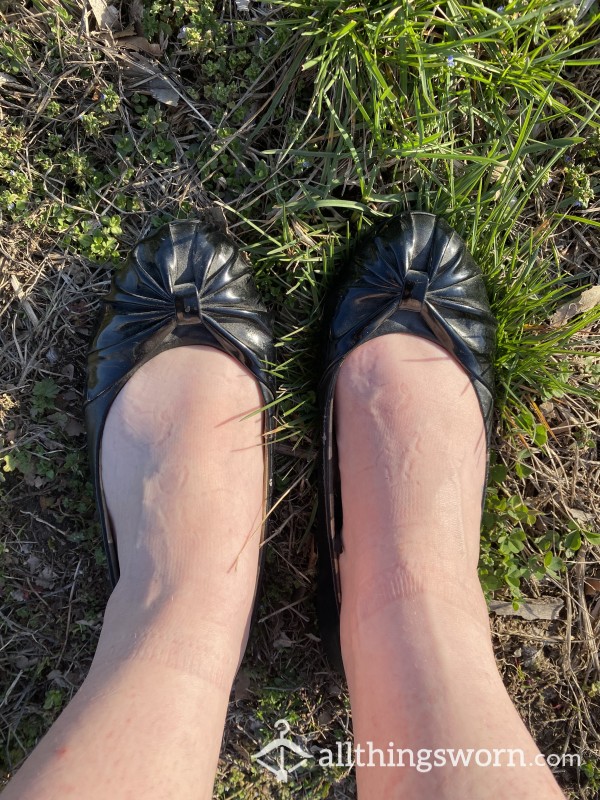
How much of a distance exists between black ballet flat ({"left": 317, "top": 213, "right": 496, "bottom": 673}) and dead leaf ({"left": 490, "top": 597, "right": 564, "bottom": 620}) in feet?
1.92

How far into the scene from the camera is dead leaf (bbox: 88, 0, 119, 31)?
72.8 inches

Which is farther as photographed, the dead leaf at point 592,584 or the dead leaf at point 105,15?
the dead leaf at point 592,584

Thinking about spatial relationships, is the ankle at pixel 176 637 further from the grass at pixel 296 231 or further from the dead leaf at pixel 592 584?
the dead leaf at pixel 592 584

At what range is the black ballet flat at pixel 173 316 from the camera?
1851 mm

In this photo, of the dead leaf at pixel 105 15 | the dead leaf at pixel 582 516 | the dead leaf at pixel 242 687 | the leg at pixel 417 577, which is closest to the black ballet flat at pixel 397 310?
the leg at pixel 417 577

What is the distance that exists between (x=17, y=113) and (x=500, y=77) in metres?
1.45

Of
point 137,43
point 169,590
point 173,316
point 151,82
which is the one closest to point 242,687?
point 169,590

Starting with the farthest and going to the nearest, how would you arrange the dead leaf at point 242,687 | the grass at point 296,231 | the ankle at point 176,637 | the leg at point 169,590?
the dead leaf at point 242,687 < the grass at point 296,231 < the ankle at point 176,637 < the leg at point 169,590

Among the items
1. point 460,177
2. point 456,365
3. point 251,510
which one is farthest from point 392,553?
point 460,177

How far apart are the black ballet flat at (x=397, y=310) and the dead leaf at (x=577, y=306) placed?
0.29m

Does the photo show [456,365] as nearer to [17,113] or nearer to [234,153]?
[234,153]

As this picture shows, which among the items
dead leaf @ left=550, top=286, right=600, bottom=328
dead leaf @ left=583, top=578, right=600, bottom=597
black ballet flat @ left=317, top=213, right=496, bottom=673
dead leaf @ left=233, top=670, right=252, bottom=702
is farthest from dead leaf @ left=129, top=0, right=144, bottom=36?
dead leaf @ left=583, top=578, right=600, bottom=597

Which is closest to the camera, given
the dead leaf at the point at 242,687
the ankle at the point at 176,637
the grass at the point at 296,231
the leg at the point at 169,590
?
the leg at the point at 169,590

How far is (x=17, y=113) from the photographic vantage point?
1.92 meters
